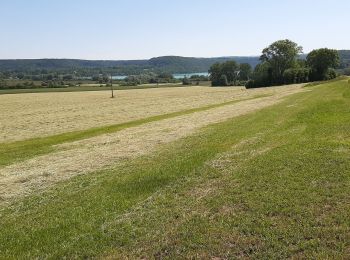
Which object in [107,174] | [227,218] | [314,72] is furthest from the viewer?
[314,72]

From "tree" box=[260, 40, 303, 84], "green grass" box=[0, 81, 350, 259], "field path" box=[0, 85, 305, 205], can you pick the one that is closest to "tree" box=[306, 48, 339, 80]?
"tree" box=[260, 40, 303, 84]

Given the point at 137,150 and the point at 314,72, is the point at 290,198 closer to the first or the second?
the point at 137,150

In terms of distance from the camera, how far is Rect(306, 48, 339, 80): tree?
13788 centimetres

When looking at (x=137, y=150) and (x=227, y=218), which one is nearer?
(x=227, y=218)

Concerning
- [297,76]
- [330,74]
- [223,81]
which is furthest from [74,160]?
[223,81]

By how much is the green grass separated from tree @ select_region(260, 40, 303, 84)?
14293 centimetres

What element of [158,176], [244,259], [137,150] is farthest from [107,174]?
[244,259]

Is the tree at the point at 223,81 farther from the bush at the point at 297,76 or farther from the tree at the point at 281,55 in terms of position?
the bush at the point at 297,76

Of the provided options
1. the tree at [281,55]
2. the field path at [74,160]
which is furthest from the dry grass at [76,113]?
the tree at [281,55]

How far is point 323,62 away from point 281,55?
71.1 ft

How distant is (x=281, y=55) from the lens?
158125mm

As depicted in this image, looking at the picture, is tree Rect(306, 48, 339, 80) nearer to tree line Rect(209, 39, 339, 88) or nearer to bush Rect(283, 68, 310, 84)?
tree line Rect(209, 39, 339, 88)

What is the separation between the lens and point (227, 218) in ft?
34.3

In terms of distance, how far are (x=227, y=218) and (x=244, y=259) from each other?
2.20 meters
